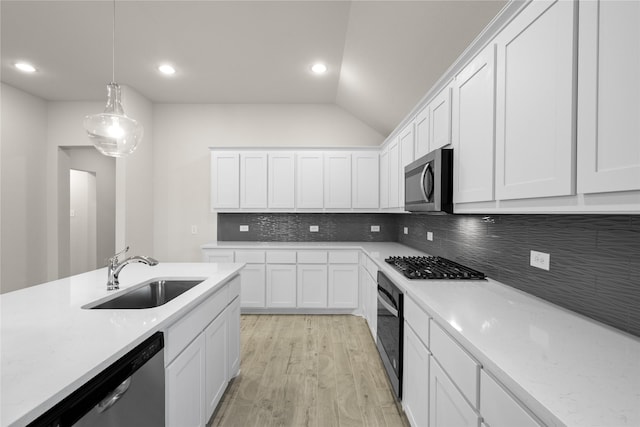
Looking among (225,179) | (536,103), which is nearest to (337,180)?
(225,179)

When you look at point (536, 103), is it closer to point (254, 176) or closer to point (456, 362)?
point (456, 362)

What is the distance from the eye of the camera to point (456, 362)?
1.17 m

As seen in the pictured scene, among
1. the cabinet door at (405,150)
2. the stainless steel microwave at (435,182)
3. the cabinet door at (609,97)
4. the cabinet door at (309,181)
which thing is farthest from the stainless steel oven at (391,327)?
the cabinet door at (309,181)

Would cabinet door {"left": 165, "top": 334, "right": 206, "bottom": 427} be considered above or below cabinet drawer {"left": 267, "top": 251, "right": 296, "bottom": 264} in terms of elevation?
below

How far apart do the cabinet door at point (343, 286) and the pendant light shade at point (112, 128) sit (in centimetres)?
264

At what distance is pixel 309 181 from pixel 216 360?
268 centimetres

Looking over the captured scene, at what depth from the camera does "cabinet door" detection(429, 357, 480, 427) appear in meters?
1.09

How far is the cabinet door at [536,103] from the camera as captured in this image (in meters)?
0.96

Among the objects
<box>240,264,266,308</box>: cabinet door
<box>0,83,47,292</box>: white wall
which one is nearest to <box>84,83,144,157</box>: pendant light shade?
<box>240,264,266,308</box>: cabinet door

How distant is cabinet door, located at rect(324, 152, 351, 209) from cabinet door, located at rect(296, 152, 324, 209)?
0.28ft

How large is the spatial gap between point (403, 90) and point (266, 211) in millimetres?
2322

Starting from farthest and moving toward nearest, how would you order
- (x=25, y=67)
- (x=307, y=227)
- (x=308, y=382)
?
(x=307, y=227)
(x=25, y=67)
(x=308, y=382)

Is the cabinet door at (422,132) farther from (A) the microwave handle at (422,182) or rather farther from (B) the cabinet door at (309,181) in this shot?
(B) the cabinet door at (309,181)

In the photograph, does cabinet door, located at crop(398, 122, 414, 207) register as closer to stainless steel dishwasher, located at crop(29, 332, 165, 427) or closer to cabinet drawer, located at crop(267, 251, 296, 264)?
cabinet drawer, located at crop(267, 251, 296, 264)
